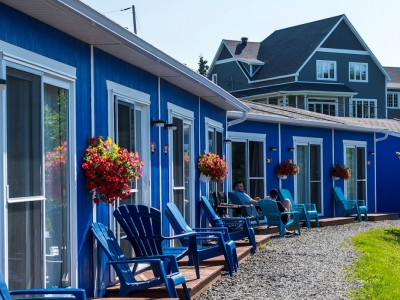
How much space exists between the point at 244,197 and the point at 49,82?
7730 mm

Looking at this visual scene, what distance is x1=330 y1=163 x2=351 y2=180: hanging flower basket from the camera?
1727 cm

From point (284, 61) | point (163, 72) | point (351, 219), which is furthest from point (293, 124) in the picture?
point (284, 61)

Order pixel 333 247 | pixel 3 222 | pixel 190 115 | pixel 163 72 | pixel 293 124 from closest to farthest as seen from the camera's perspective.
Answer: pixel 3 222, pixel 163 72, pixel 190 115, pixel 333 247, pixel 293 124

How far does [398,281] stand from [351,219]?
9.05 metres

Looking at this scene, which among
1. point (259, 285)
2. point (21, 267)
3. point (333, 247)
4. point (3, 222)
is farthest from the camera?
point (333, 247)

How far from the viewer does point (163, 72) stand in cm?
844

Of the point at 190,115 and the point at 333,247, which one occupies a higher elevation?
the point at 190,115

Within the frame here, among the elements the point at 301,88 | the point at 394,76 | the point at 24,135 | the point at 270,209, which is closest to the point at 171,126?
the point at 24,135

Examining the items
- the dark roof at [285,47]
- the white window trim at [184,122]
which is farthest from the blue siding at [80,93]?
the dark roof at [285,47]

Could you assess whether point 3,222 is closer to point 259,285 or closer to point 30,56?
point 30,56

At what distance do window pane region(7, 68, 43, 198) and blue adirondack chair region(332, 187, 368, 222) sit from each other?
12.9m

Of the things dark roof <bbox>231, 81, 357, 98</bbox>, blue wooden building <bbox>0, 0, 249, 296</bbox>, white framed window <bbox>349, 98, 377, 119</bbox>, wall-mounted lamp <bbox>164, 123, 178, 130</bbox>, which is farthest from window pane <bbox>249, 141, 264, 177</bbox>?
white framed window <bbox>349, 98, 377, 119</bbox>

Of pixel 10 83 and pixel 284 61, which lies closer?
pixel 10 83

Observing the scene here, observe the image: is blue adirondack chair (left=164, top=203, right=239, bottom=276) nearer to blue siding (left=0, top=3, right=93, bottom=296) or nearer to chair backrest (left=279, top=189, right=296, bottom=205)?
blue siding (left=0, top=3, right=93, bottom=296)
